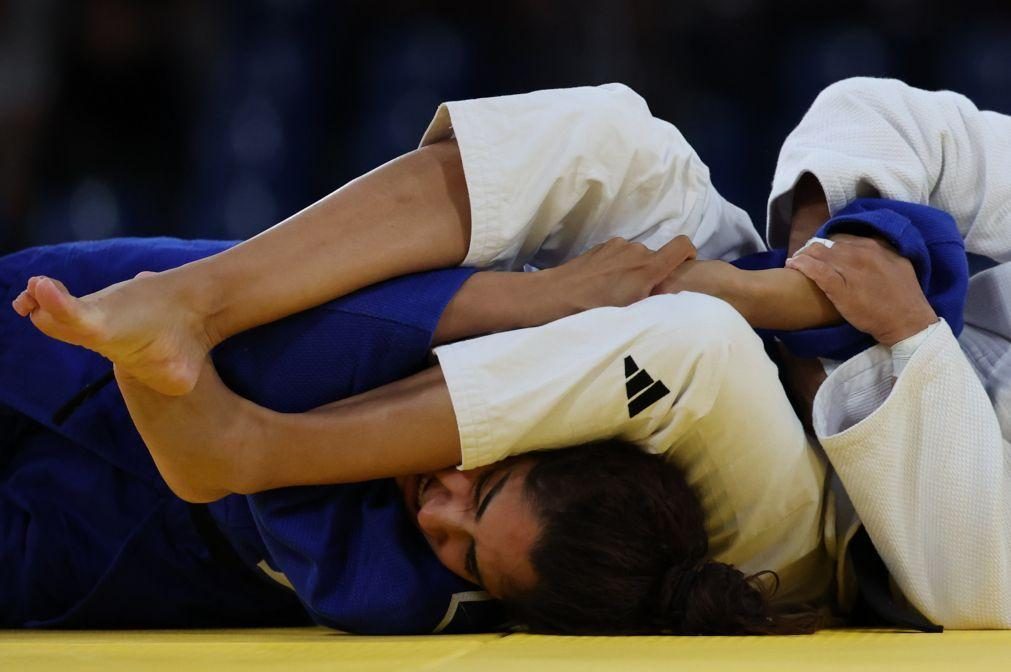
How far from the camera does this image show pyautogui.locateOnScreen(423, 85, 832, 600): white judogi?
1.44 metres

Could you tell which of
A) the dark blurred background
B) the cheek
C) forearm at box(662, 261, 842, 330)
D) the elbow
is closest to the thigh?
the elbow

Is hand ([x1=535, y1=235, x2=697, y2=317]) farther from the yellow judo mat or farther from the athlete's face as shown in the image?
the yellow judo mat

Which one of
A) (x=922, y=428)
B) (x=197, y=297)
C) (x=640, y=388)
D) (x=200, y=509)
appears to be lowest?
(x=200, y=509)

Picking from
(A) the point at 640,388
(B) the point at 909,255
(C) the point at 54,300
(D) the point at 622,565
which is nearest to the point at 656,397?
(A) the point at 640,388

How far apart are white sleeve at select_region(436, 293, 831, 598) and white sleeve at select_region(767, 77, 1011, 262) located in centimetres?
40

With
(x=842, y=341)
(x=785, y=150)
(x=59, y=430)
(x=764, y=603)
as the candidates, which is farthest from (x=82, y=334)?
(x=785, y=150)

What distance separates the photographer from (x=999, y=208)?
6.10ft

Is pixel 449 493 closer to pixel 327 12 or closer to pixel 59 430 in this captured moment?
pixel 59 430

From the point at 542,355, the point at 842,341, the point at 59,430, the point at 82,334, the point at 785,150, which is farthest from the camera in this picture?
the point at 785,150

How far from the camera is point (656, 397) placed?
1.45 metres

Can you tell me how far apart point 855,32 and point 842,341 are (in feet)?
7.37

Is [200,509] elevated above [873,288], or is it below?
below

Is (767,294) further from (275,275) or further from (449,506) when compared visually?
(275,275)

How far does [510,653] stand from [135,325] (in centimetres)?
56
